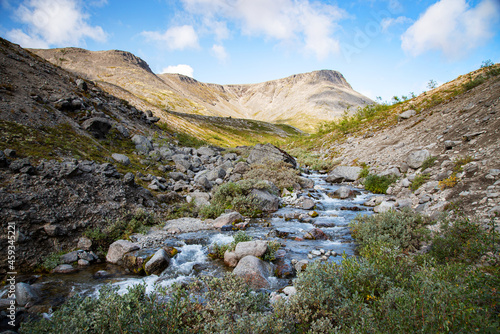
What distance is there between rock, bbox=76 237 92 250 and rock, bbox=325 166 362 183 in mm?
19349

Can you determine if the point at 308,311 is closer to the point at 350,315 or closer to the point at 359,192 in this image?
the point at 350,315

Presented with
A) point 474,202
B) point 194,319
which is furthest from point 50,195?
point 474,202

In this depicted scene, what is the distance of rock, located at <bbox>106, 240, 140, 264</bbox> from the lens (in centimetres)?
882

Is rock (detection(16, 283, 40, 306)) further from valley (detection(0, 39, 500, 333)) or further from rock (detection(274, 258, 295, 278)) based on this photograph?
rock (detection(274, 258, 295, 278))

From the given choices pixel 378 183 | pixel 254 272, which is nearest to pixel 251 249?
pixel 254 272

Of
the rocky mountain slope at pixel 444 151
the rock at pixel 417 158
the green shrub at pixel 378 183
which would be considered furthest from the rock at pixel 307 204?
the rock at pixel 417 158

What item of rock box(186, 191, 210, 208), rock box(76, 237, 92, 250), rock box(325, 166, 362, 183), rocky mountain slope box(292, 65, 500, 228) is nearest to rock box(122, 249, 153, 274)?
rock box(76, 237, 92, 250)

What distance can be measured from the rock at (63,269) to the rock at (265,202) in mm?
9908

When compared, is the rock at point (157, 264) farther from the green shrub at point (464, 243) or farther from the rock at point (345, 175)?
the rock at point (345, 175)

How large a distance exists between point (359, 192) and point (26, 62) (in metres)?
31.0

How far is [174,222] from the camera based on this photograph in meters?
12.3

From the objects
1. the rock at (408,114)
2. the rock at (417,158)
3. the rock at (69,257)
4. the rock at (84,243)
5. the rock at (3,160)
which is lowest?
the rock at (69,257)

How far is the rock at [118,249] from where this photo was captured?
882 centimetres

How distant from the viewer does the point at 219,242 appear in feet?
33.8
